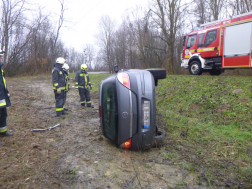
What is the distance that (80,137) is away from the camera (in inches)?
173

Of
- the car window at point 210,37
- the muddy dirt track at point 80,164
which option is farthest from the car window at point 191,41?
the muddy dirt track at point 80,164

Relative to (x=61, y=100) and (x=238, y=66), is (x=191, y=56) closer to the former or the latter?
(x=238, y=66)

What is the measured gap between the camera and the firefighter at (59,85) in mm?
6250

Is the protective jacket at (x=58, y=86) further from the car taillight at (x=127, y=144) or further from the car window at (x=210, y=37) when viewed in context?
the car window at (x=210, y=37)

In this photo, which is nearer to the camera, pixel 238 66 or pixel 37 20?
pixel 238 66

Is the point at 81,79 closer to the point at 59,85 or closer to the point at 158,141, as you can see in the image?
the point at 59,85

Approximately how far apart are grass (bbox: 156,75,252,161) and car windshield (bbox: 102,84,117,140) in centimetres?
164

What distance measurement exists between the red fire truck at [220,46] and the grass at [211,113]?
1.89 meters

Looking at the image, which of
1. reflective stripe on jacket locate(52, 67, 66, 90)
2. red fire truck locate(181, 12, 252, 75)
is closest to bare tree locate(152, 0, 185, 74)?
red fire truck locate(181, 12, 252, 75)

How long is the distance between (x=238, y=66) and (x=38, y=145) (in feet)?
30.2

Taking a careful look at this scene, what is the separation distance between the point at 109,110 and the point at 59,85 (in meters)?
3.29

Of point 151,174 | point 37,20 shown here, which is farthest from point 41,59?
point 151,174

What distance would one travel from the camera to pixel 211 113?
6469 millimetres

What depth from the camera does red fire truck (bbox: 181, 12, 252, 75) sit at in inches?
365
